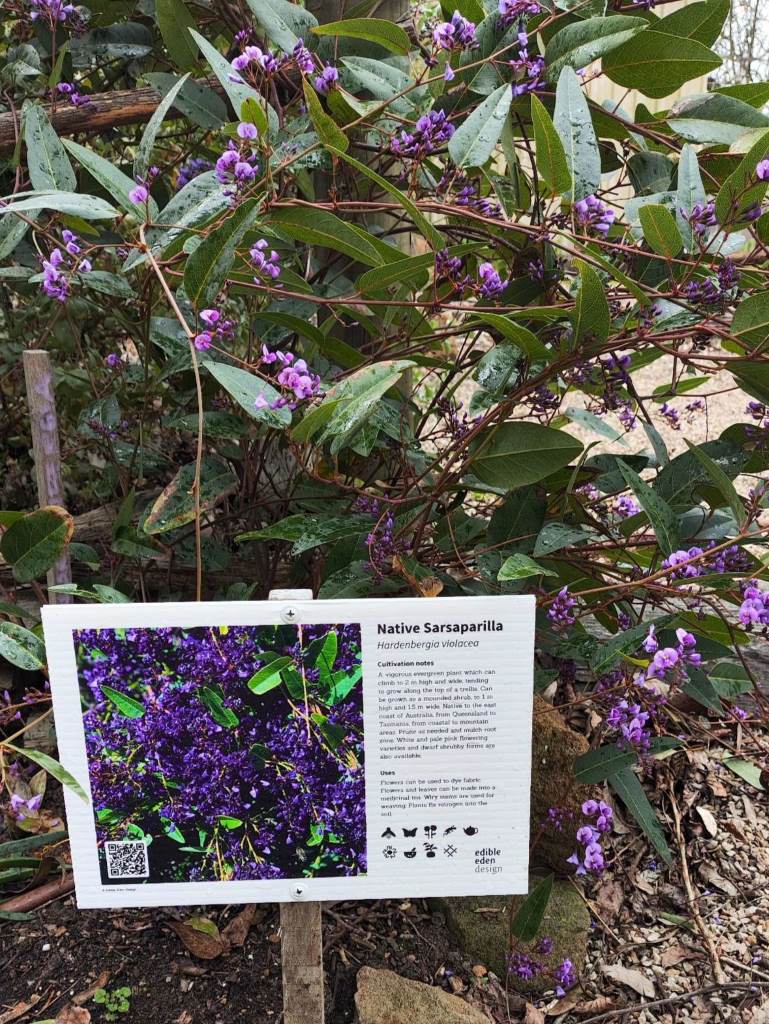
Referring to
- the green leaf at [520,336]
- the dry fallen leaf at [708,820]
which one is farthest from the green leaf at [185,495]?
the dry fallen leaf at [708,820]

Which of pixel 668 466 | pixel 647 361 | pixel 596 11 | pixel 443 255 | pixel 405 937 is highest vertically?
pixel 596 11

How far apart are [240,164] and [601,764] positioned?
992mm

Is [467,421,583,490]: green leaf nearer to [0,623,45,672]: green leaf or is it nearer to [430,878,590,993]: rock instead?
[0,623,45,672]: green leaf

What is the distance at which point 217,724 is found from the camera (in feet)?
3.63

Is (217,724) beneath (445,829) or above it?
above

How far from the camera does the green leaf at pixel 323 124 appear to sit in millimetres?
1030

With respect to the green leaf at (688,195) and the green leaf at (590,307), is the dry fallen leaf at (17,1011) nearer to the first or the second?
the green leaf at (590,307)

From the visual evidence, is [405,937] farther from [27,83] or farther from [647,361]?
[27,83]

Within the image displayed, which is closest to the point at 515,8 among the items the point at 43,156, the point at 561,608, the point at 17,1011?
the point at 43,156

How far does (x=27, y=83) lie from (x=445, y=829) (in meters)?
1.41

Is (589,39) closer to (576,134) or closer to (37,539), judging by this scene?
(576,134)

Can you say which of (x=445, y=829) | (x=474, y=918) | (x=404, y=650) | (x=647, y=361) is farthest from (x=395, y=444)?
(x=474, y=918)

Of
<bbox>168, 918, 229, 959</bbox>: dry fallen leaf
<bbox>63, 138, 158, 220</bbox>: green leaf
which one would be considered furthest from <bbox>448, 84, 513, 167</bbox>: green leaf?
<bbox>168, 918, 229, 959</bbox>: dry fallen leaf

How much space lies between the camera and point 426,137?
117 cm
